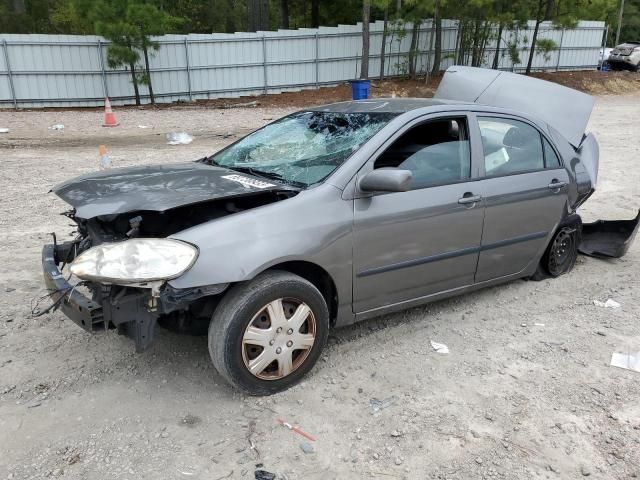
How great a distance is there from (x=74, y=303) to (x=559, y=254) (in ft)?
13.2

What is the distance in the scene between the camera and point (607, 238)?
229 inches

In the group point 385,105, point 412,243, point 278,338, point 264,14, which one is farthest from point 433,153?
point 264,14

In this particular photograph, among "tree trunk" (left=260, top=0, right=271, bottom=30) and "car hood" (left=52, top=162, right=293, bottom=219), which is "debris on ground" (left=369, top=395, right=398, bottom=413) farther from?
"tree trunk" (left=260, top=0, right=271, bottom=30)

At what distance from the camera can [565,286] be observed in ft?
16.3

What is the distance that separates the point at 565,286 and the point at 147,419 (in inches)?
146

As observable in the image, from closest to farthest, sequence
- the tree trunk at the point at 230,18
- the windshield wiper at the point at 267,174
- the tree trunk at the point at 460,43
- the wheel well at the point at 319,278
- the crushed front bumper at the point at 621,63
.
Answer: the wheel well at the point at 319,278 < the windshield wiper at the point at 267,174 < the tree trunk at the point at 460,43 < the crushed front bumper at the point at 621,63 < the tree trunk at the point at 230,18

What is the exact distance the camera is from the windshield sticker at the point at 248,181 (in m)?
3.45

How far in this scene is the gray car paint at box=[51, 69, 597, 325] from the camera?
3.05 m

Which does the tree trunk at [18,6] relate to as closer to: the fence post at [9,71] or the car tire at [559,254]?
the fence post at [9,71]

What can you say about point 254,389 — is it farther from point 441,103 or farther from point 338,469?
point 441,103

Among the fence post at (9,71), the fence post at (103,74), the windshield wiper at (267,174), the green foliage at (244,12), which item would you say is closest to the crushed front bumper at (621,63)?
the green foliage at (244,12)

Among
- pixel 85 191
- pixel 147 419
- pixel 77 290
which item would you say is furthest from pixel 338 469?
pixel 85 191

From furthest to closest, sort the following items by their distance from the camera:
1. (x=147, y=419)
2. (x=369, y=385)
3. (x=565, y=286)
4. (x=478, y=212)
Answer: (x=565, y=286) → (x=478, y=212) → (x=369, y=385) → (x=147, y=419)

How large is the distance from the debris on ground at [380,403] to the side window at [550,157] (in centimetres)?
252
